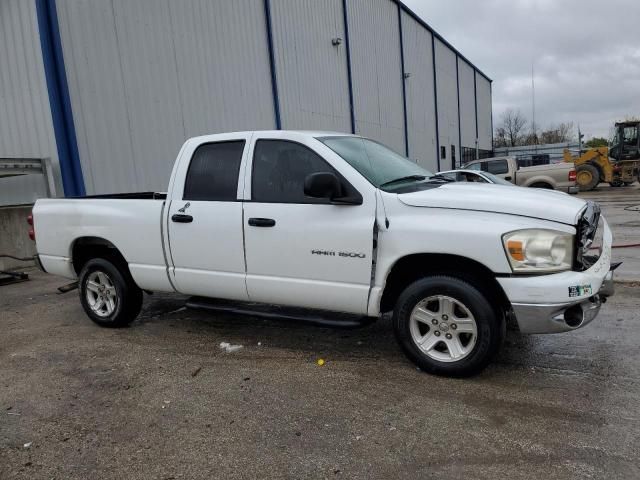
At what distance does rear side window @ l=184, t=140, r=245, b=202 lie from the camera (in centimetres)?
462

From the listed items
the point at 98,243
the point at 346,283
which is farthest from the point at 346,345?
the point at 98,243

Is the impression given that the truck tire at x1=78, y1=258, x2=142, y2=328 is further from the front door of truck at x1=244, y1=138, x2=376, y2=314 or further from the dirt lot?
the front door of truck at x1=244, y1=138, x2=376, y2=314

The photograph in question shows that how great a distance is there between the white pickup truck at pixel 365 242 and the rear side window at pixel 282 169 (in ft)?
0.04

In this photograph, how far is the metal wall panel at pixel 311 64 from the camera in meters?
15.8

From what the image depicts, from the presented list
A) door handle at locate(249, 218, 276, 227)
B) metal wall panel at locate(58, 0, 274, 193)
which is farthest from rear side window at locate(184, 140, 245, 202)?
metal wall panel at locate(58, 0, 274, 193)

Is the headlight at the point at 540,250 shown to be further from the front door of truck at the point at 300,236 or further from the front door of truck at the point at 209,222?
the front door of truck at the point at 209,222

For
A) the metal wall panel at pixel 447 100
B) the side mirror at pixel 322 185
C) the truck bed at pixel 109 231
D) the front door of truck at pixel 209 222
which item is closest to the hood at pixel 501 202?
the side mirror at pixel 322 185

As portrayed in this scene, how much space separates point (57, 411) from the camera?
3635 mm

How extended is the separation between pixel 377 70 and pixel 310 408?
71.4ft

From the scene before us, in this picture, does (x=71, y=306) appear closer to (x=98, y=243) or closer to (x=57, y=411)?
(x=98, y=243)

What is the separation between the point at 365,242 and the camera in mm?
3871

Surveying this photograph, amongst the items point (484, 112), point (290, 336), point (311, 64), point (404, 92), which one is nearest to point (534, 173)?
point (311, 64)

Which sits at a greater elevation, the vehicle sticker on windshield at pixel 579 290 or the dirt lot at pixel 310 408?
the vehicle sticker on windshield at pixel 579 290

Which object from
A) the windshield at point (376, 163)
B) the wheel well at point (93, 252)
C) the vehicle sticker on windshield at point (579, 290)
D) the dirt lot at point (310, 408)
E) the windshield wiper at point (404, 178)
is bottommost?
the dirt lot at point (310, 408)
